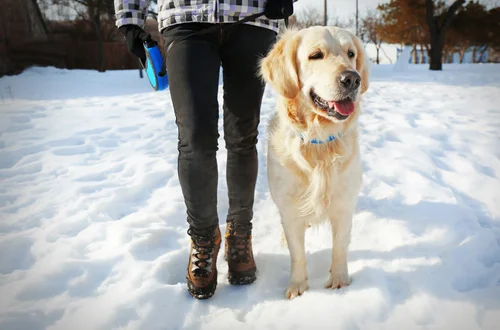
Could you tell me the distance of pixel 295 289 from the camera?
5.33 ft

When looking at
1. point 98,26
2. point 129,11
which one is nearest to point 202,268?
point 129,11

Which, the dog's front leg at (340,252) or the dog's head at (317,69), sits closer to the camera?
the dog's head at (317,69)

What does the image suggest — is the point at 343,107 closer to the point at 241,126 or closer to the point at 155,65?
the point at 241,126

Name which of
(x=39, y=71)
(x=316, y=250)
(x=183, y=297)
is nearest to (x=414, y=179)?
(x=316, y=250)

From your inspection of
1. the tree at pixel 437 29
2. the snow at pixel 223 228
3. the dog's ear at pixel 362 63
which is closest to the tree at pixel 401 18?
the tree at pixel 437 29

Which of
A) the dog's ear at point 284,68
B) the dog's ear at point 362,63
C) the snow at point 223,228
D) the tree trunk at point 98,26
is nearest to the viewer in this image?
the snow at point 223,228

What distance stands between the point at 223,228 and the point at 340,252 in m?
0.84

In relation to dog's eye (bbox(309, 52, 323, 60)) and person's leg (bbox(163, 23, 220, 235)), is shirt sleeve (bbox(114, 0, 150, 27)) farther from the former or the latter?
dog's eye (bbox(309, 52, 323, 60))

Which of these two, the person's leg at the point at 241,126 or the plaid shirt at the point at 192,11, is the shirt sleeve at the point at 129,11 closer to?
the plaid shirt at the point at 192,11

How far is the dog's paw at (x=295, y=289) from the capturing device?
5.26 feet

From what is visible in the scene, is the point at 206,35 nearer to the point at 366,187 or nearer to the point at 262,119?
the point at 366,187

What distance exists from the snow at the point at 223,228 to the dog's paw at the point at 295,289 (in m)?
0.05

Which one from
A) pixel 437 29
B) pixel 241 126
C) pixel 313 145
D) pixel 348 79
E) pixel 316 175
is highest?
pixel 437 29

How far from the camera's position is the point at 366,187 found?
2.68m
